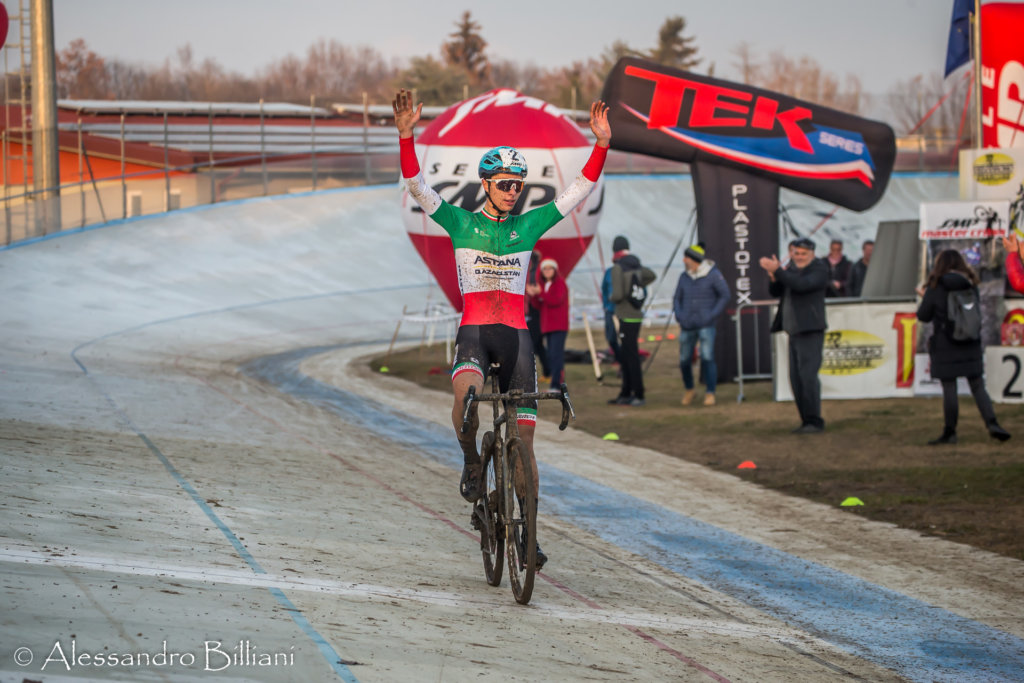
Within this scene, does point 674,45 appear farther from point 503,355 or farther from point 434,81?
point 503,355

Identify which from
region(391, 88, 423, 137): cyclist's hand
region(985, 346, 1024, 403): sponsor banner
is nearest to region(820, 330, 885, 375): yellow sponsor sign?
region(985, 346, 1024, 403): sponsor banner

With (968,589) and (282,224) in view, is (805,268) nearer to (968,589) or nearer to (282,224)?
(968,589)

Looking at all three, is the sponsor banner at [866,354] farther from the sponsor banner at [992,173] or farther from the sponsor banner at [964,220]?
the sponsor banner at [992,173]

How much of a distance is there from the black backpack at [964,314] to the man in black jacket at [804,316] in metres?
1.36

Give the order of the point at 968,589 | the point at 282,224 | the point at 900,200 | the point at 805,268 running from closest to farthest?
the point at 968,589, the point at 805,268, the point at 282,224, the point at 900,200

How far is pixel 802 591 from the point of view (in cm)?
666

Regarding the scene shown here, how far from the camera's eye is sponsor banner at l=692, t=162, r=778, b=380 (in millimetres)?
15695

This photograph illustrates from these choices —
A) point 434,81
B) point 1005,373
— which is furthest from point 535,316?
point 434,81

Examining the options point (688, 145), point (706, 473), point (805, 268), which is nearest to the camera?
point (706, 473)

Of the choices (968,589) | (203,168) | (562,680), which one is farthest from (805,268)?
(203,168)

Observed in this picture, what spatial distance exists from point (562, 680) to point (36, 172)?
2584 cm

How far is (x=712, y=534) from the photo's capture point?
8.05m

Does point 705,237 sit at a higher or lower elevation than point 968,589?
higher

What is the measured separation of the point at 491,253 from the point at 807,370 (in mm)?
6792
